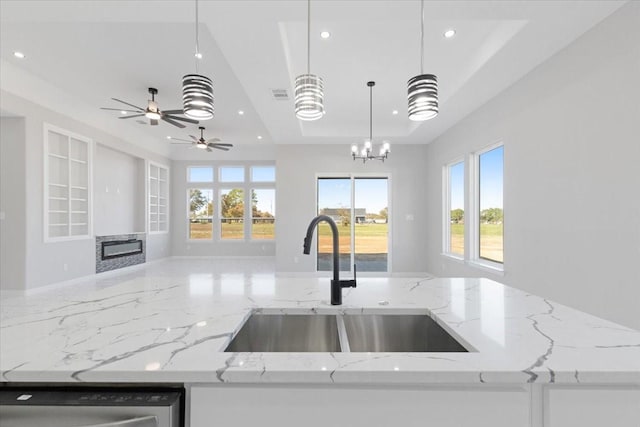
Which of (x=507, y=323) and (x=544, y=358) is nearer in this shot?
(x=544, y=358)

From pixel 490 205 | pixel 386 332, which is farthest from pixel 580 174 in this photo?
pixel 386 332

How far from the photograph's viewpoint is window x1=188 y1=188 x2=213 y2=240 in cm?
996

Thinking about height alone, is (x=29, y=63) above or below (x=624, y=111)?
above

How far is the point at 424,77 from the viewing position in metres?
1.51

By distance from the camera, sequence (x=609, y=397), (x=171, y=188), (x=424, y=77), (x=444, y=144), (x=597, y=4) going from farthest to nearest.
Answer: (x=171, y=188) < (x=444, y=144) < (x=597, y=4) < (x=424, y=77) < (x=609, y=397)

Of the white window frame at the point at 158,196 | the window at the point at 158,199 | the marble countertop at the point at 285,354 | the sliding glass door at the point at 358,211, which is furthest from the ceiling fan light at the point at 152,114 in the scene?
the window at the point at 158,199

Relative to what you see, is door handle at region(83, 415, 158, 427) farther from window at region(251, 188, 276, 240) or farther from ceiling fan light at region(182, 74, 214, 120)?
window at region(251, 188, 276, 240)

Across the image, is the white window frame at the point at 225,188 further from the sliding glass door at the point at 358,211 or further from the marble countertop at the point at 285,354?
the marble countertop at the point at 285,354

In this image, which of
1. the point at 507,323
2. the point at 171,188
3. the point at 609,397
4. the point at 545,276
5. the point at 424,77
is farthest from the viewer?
the point at 171,188

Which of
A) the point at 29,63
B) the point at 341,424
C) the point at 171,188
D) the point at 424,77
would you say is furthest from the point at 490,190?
the point at 171,188

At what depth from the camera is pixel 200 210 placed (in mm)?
10016

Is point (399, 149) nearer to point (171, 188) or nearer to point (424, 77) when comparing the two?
point (424, 77)

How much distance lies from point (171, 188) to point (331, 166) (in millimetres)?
5587

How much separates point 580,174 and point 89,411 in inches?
145
